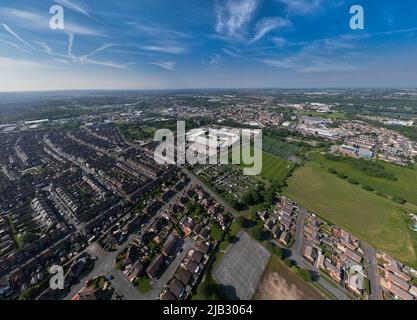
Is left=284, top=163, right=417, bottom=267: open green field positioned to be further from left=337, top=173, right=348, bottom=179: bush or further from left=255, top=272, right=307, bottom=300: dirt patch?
left=255, top=272, right=307, bottom=300: dirt patch

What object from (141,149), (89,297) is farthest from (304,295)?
(141,149)

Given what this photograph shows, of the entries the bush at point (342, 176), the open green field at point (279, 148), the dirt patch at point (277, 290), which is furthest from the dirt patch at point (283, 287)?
the open green field at point (279, 148)

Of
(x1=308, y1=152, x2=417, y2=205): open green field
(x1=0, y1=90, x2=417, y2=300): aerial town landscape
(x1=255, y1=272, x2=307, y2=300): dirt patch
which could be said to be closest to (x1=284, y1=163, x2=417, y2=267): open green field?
(x1=0, y1=90, x2=417, y2=300): aerial town landscape

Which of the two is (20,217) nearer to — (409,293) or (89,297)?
(89,297)

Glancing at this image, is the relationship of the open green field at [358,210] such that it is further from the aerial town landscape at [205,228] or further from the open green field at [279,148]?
the open green field at [279,148]

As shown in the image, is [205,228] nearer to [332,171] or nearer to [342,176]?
[342,176]

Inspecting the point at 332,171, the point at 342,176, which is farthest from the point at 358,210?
the point at 332,171

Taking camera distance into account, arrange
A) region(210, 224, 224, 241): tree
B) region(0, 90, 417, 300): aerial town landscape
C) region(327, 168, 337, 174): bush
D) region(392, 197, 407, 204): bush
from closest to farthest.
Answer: region(0, 90, 417, 300): aerial town landscape → region(210, 224, 224, 241): tree → region(392, 197, 407, 204): bush → region(327, 168, 337, 174): bush

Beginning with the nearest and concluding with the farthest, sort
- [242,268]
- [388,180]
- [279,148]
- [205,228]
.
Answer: [242,268] < [205,228] < [388,180] < [279,148]
